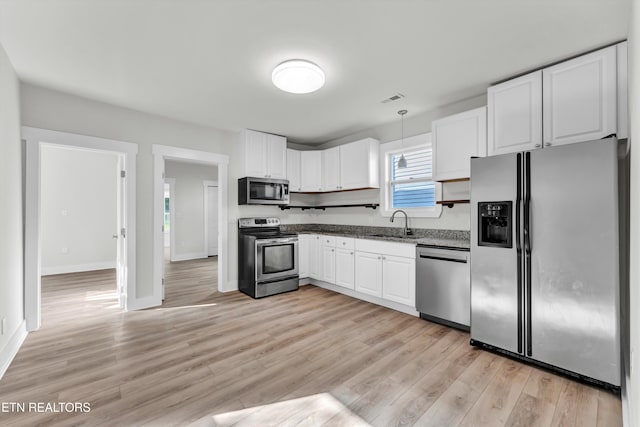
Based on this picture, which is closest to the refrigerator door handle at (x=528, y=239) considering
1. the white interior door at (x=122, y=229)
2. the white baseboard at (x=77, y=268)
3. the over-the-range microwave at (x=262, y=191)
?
the over-the-range microwave at (x=262, y=191)

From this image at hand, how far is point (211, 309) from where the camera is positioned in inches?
142

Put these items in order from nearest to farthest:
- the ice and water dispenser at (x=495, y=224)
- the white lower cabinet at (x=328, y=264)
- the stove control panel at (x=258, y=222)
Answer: the ice and water dispenser at (x=495, y=224)
the white lower cabinet at (x=328, y=264)
the stove control panel at (x=258, y=222)

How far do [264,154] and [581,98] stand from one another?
3.82m

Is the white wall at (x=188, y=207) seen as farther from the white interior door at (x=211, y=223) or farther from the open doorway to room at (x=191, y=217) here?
the white interior door at (x=211, y=223)

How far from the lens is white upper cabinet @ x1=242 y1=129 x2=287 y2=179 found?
4.41 m

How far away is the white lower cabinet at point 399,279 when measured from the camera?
330cm

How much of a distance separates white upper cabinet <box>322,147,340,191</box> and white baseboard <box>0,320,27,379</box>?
158 inches

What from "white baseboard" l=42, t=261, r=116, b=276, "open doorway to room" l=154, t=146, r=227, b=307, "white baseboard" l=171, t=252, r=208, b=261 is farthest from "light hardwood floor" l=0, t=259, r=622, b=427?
"white baseboard" l=171, t=252, r=208, b=261

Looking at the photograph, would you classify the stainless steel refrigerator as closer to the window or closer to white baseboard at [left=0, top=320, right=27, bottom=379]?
the window

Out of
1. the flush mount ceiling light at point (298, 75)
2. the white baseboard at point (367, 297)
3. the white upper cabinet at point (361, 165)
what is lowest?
the white baseboard at point (367, 297)

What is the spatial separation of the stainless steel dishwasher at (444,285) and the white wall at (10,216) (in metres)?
3.75

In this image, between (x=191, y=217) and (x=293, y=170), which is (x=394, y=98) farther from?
(x=191, y=217)

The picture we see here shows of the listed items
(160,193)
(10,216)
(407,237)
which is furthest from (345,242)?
(10,216)

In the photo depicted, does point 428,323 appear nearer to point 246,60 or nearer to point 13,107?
point 246,60
